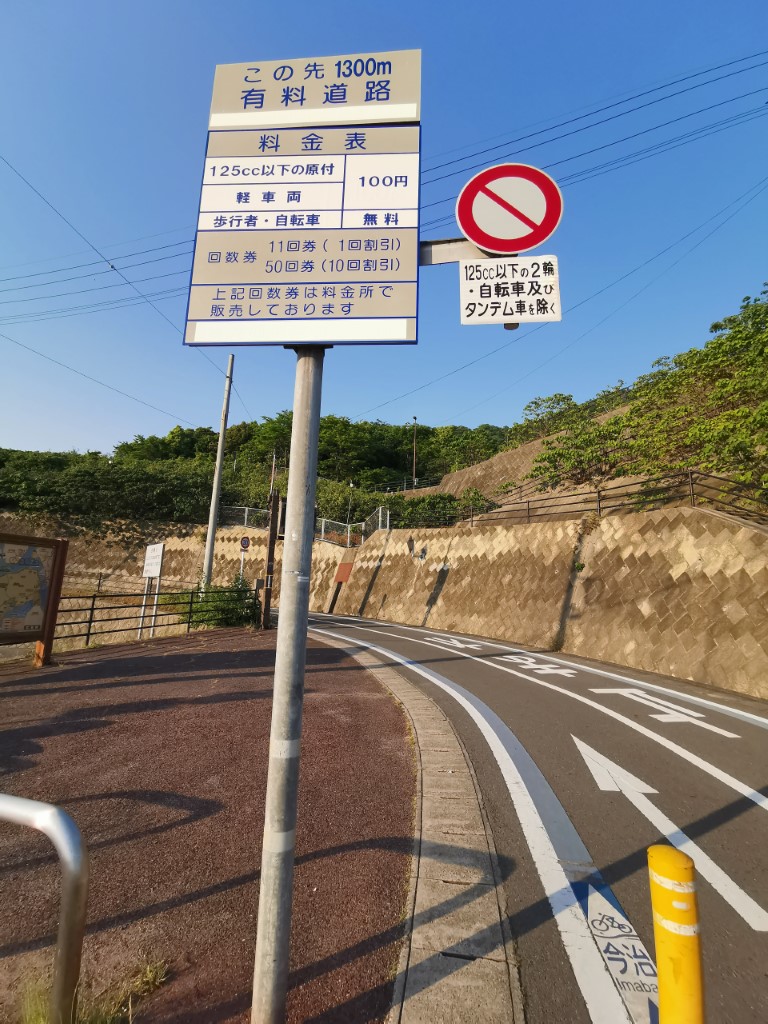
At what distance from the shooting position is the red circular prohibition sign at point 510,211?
250 centimetres

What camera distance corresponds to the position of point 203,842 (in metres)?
3.27

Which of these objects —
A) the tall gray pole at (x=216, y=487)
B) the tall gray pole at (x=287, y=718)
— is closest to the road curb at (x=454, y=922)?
the tall gray pole at (x=287, y=718)

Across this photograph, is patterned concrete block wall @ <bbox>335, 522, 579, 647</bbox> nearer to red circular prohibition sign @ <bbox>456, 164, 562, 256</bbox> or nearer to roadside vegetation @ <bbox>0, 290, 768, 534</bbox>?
roadside vegetation @ <bbox>0, 290, 768, 534</bbox>

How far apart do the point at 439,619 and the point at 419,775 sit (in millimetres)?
15942

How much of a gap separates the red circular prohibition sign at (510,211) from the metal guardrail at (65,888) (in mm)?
3113

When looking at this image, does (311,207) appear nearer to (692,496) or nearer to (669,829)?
(669,829)

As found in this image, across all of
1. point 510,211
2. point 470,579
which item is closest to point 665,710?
point 510,211

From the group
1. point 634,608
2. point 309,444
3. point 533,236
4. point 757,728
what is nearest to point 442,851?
point 309,444

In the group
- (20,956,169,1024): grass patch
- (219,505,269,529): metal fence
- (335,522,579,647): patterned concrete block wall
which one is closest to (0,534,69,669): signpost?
(20,956,169,1024): grass patch

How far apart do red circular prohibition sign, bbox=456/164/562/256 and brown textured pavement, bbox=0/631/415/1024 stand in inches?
145

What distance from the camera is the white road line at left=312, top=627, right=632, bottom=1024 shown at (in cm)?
202

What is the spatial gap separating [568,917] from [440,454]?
5965 cm

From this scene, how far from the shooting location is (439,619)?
20078mm

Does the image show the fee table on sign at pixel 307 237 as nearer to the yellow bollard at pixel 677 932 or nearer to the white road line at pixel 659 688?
the yellow bollard at pixel 677 932
